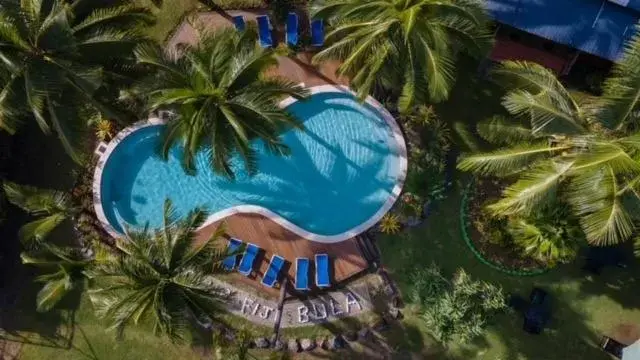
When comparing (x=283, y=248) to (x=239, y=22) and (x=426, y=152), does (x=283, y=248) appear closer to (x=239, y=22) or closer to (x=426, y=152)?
(x=426, y=152)

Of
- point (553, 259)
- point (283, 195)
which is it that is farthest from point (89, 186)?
point (553, 259)

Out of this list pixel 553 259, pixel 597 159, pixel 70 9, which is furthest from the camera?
pixel 553 259

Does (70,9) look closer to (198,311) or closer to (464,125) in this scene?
(198,311)

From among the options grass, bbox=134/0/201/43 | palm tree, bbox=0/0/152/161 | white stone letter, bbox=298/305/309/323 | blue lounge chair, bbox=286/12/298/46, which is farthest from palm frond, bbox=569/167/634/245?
grass, bbox=134/0/201/43

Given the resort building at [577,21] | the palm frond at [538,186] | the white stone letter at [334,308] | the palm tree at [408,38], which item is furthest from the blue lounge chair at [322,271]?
the resort building at [577,21]

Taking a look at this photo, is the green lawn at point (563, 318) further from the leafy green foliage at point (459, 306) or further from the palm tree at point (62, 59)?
the palm tree at point (62, 59)

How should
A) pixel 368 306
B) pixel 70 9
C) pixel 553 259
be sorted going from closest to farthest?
pixel 70 9 < pixel 553 259 < pixel 368 306

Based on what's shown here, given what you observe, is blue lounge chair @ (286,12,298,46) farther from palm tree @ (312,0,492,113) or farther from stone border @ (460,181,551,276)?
stone border @ (460,181,551,276)
